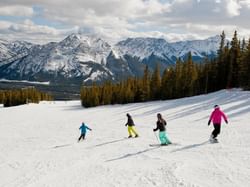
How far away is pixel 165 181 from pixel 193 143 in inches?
348

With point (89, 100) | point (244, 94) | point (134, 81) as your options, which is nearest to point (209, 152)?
point (244, 94)

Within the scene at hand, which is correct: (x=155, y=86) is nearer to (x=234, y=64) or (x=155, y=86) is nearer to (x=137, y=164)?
(x=234, y=64)

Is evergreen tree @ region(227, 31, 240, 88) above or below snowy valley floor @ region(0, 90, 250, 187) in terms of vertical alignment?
above

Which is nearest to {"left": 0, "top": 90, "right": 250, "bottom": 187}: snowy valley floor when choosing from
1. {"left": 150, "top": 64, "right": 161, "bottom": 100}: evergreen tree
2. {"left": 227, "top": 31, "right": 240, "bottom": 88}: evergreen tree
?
{"left": 227, "top": 31, "right": 240, "bottom": 88}: evergreen tree

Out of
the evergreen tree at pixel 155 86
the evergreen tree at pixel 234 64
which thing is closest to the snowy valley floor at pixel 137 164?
the evergreen tree at pixel 234 64

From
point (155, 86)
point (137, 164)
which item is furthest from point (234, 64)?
point (137, 164)

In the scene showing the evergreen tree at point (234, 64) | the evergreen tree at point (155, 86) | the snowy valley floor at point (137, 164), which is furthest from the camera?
the evergreen tree at point (155, 86)

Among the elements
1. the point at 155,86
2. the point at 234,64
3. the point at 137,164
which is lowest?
the point at 137,164

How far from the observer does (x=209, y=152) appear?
711 inches

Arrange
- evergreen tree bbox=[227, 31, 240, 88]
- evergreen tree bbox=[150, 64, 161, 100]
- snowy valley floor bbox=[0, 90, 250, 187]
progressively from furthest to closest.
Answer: evergreen tree bbox=[150, 64, 161, 100] → evergreen tree bbox=[227, 31, 240, 88] → snowy valley floor bbox=[0, 90, 250, 187]

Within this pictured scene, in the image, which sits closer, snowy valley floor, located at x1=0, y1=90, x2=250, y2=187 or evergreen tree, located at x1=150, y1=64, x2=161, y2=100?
snowy valley floor, located at x1=0, y1=90, x2=250, y2=187

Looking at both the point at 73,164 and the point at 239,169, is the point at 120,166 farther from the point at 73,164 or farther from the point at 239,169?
the point at 239,169

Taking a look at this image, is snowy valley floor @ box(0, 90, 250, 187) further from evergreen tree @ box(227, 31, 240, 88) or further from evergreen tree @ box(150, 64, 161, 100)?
evergreen tree @ box(150, 64, 161, 100)

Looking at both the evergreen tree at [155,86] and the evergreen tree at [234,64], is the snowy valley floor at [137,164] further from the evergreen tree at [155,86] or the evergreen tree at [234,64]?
the evergreen tree at [155,86]
